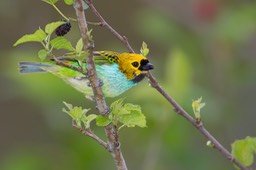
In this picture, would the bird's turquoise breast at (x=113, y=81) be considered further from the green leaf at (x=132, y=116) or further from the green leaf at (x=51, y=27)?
the green leaf at (x=51, y=27)

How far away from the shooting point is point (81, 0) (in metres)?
2.04

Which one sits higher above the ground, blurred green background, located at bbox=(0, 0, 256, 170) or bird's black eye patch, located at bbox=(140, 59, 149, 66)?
bird's black eye patch, located at bbox=(140, 59, 149, 66)

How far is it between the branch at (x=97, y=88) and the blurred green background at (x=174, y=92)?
138 cm

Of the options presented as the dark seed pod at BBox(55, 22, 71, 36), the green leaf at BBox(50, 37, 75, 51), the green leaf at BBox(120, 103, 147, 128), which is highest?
the dark seed pod at BBox(55, 22, 71, 36)

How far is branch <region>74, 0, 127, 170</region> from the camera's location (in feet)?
6.64

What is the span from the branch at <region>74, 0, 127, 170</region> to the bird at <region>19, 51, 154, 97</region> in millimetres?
462

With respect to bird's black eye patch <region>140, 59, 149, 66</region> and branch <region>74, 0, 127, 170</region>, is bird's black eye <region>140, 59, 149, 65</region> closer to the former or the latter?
bird's black eye patch <region>140, 59, 149, 66</region>

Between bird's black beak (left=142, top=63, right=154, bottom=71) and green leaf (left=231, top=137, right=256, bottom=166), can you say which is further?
bird's black beak (left=142, top=63, right=154, bottom=71)

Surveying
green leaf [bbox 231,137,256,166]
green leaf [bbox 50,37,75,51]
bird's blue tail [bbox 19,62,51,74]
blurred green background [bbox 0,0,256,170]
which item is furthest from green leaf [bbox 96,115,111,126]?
blurred green background [bbox 0,0,256,170]

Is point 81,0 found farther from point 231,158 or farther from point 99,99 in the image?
point 231,158

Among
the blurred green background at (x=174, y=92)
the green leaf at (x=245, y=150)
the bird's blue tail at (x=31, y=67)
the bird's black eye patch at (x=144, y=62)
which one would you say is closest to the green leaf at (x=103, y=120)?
the green leaf at (x=245, y=150)

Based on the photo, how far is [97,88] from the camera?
2104mm

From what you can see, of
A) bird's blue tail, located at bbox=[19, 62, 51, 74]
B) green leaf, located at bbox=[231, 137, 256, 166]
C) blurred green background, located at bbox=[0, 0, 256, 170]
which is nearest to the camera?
green leaf, located at bbox=[231, 137, 256, 166]

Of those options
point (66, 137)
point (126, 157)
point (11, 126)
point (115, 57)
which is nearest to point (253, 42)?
point (126, 157)
